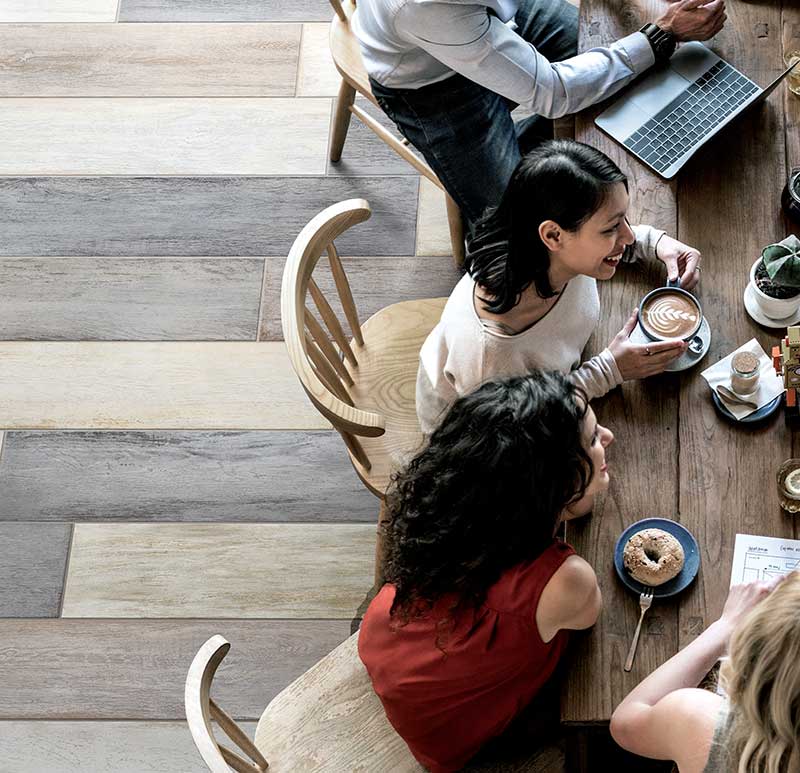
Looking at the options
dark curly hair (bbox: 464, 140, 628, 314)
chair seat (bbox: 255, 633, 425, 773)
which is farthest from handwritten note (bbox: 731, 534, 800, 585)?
chair seat (bbox: 255, 633, 425, 773)

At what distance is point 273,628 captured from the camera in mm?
2441

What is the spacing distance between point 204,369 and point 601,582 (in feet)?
5.09

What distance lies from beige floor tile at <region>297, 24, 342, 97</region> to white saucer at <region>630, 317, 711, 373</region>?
5.62 feet

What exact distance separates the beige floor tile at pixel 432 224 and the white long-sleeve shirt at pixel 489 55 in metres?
0.71

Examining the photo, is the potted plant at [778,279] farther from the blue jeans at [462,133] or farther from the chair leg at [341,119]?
the chair leg at [341,119]

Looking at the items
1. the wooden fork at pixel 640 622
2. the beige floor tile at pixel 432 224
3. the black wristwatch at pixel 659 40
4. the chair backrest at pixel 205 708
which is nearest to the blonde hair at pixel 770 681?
the wooden fork at pixel 640 622

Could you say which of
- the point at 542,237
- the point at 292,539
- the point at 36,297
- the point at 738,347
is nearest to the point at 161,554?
the point at 292,539

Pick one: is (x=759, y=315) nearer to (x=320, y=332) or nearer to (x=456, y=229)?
(x=320, y=332)

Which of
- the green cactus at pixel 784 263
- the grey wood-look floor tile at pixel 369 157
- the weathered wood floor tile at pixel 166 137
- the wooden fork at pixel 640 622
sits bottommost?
the weathered wood floor tile at pixel 166 137

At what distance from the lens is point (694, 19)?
189cm

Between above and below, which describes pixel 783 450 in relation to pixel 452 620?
above

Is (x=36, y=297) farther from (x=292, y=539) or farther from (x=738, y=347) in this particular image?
(x=738, y=347)

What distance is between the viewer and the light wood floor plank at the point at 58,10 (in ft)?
10.6

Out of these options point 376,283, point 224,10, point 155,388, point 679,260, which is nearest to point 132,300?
point 155,388
